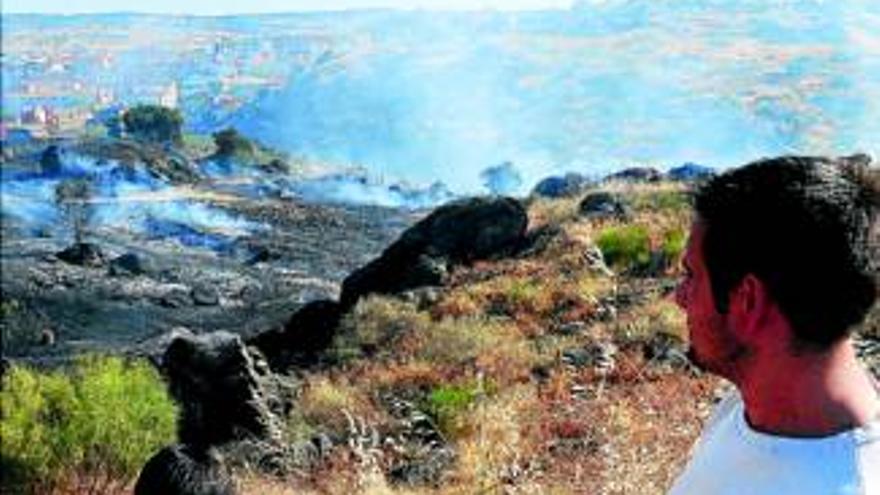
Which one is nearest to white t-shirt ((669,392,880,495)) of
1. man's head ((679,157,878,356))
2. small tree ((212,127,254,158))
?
man's head ((679,157,878,356))

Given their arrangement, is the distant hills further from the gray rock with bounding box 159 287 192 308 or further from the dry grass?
the dry grass

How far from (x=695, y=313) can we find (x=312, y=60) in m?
63.8

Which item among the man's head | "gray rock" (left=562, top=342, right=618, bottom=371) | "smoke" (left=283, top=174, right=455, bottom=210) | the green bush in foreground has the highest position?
the man's head

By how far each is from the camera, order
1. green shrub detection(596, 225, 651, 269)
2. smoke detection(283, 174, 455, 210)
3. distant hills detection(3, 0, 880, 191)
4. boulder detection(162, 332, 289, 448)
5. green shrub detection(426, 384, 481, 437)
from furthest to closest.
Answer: smoke detection(283, 174, 455, 210)
distant hills detection(3, 0, 880, 191)
green shrub detection(596, 225, 651, 269)
boulder detection(162, 332, 289, 448)
green shrub detection(426, 384, 481, 437)

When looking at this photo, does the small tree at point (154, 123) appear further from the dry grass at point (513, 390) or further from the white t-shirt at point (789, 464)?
the white t-shirt at point (789, 464)

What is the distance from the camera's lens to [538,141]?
62688mm

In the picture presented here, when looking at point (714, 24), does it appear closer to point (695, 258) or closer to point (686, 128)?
point (686, 128)

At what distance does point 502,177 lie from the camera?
182 feet

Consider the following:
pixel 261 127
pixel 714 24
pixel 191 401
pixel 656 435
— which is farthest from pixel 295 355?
pixel 261 127

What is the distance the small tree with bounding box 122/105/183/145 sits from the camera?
2383 inches

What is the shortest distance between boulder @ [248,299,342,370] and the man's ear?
13.0 metres

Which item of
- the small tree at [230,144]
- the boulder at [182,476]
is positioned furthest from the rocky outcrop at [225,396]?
Result: the small tree at [230,144]

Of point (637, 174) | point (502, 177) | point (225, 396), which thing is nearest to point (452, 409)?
point (225, 396)

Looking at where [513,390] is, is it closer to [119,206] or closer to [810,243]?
[810,243]
